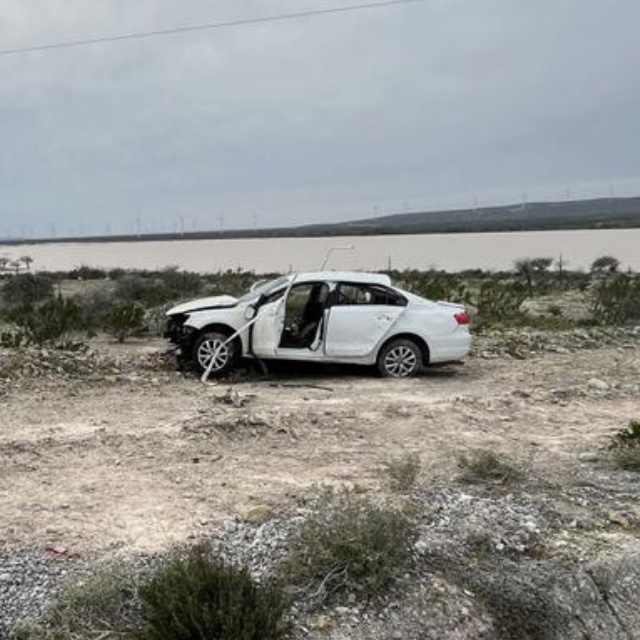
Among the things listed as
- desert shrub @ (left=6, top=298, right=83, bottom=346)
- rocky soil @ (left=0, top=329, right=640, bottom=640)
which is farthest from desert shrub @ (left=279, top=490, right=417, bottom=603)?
desert shrub @ (left=6, top=298, right=83, bottom=346)

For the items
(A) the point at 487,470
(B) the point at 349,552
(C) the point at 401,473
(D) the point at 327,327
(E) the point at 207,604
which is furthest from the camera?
(D) the point at 327,327

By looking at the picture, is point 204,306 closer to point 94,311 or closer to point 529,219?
point 94,311

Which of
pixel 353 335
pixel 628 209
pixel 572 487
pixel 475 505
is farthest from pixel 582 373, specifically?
pixel 628 209

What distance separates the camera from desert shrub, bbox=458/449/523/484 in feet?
23.6

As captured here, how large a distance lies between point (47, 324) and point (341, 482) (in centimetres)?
1039

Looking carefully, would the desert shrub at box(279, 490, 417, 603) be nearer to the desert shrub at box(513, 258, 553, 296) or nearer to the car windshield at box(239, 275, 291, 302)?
the car windshield at box(239, 275, 291, 302)

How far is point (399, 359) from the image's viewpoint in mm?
12633

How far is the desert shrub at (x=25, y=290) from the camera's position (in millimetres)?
32844

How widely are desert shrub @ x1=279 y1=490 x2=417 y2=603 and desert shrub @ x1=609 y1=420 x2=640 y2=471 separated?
287 centimetres

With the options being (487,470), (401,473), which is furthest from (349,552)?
(487,470)

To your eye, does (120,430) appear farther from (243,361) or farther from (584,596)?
(584,596)

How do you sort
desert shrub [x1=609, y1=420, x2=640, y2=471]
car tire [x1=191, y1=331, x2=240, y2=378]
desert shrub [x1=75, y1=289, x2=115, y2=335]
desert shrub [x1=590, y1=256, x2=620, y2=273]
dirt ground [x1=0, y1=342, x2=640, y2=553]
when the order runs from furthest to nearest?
1. desert shrub [x1=590, y1=256, x2=620, y2=273]
2. desert shrub [x1=75, y1=289, x2=115, y2=335]
3. car tire [x1=191, y1=331, x2=240, y2=378]
4. desert shrub [x1=609, y1=420, x2=640, y2=471]
5. dirt ground [x1=0, y1=342, x2=640, y2=553]

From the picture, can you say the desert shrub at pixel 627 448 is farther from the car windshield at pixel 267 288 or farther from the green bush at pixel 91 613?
the car windshield at pixel 267 288

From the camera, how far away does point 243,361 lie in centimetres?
1263
